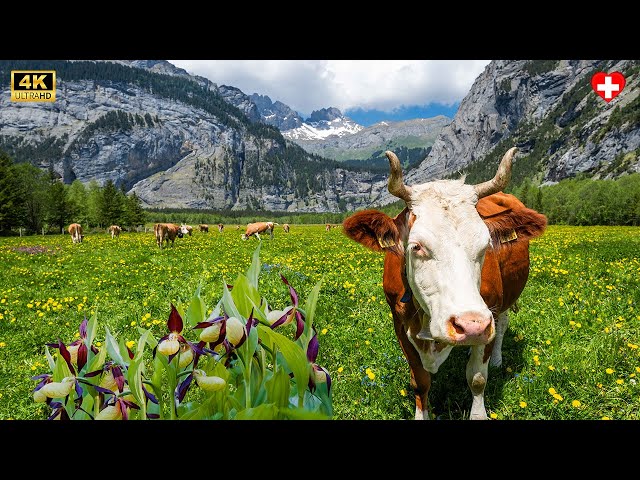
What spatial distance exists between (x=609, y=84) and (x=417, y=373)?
419 cm

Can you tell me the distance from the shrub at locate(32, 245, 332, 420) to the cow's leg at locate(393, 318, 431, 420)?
234cm

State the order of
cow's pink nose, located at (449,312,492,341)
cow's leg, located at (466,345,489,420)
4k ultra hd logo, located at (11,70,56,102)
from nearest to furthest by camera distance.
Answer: cow's pink nose, located at (449,312,492,341) < 4k ultra hd logo, located at (11,70,56,102) < cow's leg, located at (466,345,489,420)

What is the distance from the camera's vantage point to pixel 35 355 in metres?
5.48

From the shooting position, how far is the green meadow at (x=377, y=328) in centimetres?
416

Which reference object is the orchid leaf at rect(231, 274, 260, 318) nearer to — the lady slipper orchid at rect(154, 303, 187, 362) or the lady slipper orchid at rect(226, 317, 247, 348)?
the lady slipper orchid at rect(226, 317, 247, 348)

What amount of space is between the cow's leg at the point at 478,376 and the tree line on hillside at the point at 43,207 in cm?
2707

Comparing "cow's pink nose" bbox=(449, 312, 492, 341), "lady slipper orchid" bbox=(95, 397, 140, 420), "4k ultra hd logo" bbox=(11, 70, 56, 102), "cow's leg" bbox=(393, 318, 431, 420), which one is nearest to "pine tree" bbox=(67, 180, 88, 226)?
"4k ultra hd logo" bbox=(11, 70, 56, 102)

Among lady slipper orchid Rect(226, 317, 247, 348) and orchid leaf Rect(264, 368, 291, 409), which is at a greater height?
lady slipper orchid Rect(226, 317, 247, 348)

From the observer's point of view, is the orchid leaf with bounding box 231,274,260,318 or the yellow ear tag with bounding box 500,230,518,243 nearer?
the orchid leaf with bounding box 231,274,260,318

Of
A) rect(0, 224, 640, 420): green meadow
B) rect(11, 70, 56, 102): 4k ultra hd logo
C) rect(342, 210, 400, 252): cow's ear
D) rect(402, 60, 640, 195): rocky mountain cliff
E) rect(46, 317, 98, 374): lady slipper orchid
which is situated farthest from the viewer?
rect(402, 60, 640, 195): rocky mountain cliff

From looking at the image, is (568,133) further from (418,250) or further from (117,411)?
(117,411)

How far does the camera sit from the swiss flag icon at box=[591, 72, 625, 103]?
14.0ft
